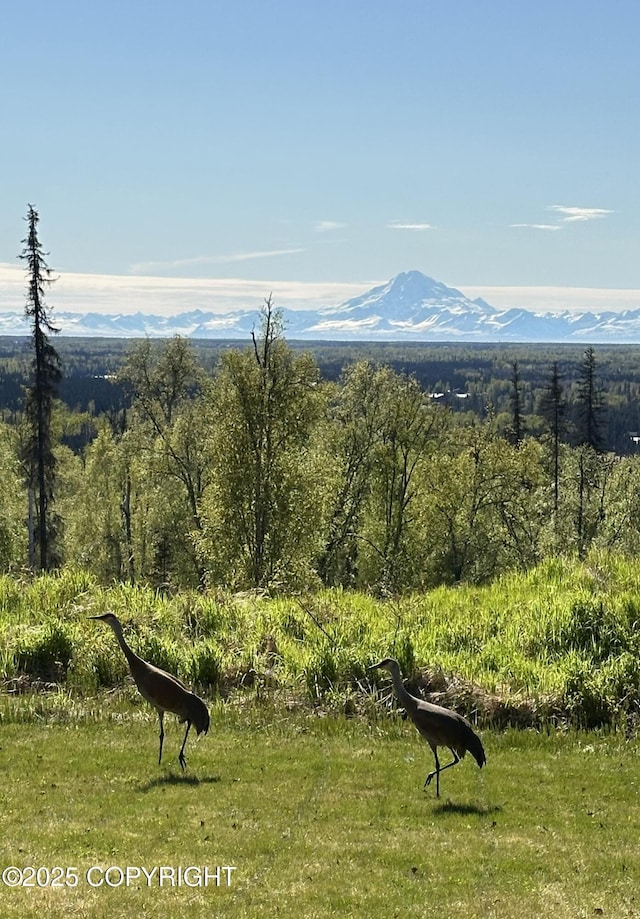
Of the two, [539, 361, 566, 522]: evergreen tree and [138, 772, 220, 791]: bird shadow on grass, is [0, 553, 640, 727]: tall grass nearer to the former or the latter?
[138, 772, 220, 791]: bird shadow on grass

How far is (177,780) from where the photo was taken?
11023 millimetres

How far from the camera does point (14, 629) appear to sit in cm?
1742

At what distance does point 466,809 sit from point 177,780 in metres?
3.81

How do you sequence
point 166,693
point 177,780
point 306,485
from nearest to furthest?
1. point 166,693
2. point 177,780
3. point 306,485

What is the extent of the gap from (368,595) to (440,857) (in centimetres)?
1267

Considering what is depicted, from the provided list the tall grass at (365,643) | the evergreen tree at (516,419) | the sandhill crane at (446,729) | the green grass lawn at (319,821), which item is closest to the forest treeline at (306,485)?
the evergreen tree at (516,419)

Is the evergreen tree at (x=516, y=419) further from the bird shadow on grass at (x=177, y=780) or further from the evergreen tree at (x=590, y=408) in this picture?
the bird shadow on grass at (x=177, y=780)

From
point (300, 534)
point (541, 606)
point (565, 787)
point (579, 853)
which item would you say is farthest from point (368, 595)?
point (300, 534)

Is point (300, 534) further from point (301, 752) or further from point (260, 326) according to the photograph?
point (301, 752)

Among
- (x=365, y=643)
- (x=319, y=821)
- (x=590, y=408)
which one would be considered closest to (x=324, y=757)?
(x=319, y=821)

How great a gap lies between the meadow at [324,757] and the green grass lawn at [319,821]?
0.03 meters

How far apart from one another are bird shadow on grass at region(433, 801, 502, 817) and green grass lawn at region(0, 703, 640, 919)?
0.08 feet

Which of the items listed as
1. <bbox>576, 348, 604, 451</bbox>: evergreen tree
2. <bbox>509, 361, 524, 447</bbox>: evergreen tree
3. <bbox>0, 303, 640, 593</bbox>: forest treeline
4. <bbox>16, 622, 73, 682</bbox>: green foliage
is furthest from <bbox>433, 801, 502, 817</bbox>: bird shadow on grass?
<bbox>509, 361, 524, 447</bbox>: evergreen tree

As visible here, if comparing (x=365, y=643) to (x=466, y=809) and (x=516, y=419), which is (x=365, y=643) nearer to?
(x=466, y=809)
